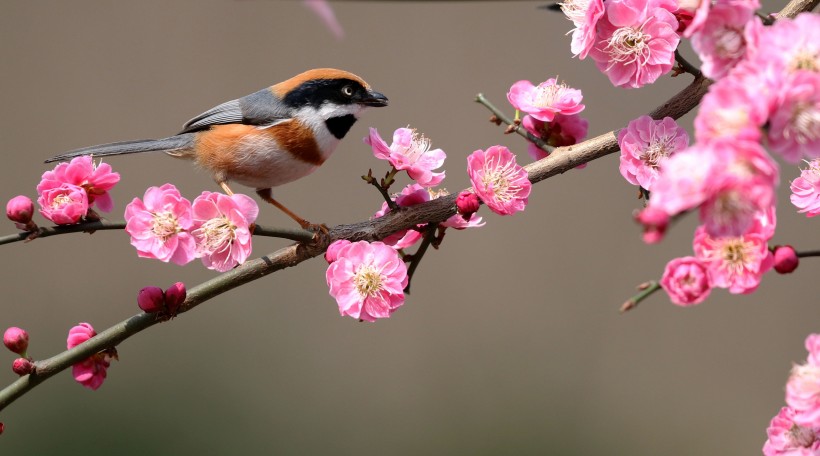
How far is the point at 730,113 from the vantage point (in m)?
0.55

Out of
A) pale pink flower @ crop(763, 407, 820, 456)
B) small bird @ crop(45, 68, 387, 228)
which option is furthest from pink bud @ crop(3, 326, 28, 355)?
pale pink flower @ crop(763, 407, 820, 456)

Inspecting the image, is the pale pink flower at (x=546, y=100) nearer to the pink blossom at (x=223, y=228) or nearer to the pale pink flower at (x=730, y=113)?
the pink blossom at (x=223, y=228)

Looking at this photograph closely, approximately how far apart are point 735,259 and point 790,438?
207mm

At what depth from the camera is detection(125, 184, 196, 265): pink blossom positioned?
910 mm

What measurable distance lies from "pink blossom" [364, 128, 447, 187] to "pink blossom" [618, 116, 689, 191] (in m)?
0.23

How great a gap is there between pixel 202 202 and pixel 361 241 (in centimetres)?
18

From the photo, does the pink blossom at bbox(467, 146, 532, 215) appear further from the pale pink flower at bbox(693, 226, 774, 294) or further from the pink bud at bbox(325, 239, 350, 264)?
the pale pink flower at bbox(693, 226, 774, 294)

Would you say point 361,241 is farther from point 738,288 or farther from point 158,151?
point 158,151

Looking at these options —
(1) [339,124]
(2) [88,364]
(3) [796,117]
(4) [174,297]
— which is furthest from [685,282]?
(1) [339,124]

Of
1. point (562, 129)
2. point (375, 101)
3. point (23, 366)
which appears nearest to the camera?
point (23, 366)

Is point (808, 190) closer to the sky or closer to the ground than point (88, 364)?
closer to the ground

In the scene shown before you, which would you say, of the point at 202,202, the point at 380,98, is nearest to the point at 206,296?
the point at 202,202

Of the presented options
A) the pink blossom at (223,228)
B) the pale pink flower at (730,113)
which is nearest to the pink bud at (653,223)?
the pale pink flower at (730,113)

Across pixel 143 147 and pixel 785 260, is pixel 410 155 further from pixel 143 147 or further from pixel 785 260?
pixel 143 147
